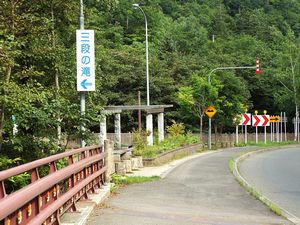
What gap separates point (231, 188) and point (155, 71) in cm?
4262

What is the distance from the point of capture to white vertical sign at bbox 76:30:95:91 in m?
13.9

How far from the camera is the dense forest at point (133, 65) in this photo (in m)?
13.9

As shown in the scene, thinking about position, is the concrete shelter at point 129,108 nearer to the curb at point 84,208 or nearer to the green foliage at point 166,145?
the green foliage at point 166,145

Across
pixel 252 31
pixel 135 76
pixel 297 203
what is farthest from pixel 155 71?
pixel 252 31

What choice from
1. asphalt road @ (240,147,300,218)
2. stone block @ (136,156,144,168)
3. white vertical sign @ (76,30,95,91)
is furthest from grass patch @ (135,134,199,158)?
white vertical sign @ (76,30,95,91)

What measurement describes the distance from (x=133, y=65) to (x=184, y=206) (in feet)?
149

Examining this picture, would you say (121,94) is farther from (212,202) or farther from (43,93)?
(212,202)

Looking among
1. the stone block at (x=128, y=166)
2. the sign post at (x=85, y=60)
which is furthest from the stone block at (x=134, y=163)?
the sign post at (x=85, y=60)

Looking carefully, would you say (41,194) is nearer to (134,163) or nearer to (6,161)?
(6,161)

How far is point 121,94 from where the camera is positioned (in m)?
52.5

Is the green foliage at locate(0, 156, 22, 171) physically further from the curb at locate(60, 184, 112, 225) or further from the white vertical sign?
the curb at locate(60, 184, 112, 225)

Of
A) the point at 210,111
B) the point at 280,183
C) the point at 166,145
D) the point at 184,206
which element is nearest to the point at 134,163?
the point at 280,183

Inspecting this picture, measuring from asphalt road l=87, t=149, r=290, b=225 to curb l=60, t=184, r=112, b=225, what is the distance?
0.13 m

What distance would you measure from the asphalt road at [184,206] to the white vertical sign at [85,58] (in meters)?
3.11
